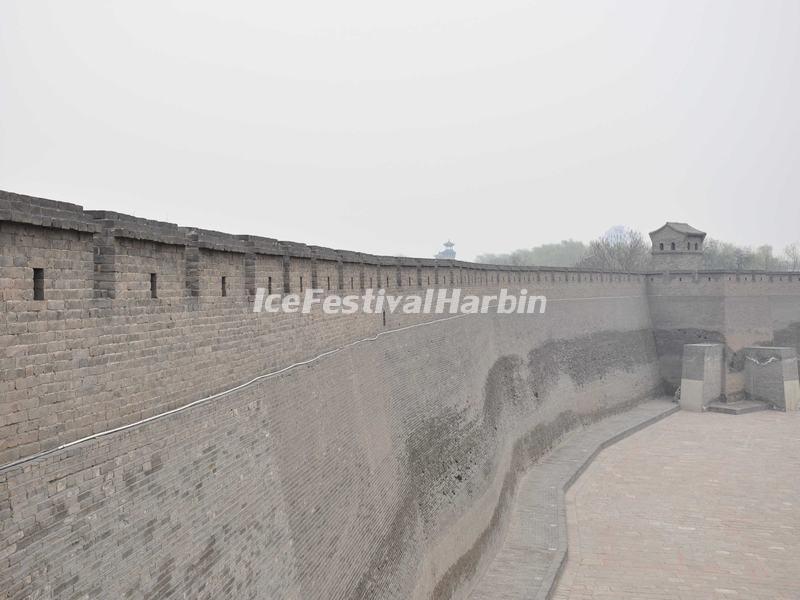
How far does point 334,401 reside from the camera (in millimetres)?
9188

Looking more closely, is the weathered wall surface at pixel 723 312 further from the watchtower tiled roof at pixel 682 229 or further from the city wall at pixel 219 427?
the city wall at pixel 219 427

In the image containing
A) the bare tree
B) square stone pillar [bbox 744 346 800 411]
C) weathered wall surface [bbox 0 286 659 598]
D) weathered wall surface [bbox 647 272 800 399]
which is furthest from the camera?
the bare tree

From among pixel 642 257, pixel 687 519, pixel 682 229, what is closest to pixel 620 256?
pixel 642 257

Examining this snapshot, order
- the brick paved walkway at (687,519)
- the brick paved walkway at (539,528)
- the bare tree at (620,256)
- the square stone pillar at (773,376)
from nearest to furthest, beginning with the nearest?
the brick paved walkway at (539,528)
the brick paved walkway at (687,519)
the square stone pillar at (773,376)
the bare tree at (620,256)

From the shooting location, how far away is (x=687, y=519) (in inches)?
676

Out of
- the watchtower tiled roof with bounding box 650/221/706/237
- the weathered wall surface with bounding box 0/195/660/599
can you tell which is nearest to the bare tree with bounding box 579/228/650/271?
the watchtower tiled roof with bounding box 650/221/706/237

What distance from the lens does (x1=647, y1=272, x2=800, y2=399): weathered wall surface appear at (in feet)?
105

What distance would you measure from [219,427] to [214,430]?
10cm

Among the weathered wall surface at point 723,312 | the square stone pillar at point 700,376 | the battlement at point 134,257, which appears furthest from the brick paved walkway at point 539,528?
the weathered wall surface at point 723,312

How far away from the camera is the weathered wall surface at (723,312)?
32.1 m

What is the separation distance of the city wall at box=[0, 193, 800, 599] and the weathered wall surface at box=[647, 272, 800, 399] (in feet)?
66.8

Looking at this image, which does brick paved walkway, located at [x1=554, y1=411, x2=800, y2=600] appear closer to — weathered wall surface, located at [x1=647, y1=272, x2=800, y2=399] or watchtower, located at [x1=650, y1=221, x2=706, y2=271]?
weathered wall surface, located at [x1=647, y1=272, x2=800, y2=399]

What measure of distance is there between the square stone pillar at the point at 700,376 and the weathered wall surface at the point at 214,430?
61.0 ft

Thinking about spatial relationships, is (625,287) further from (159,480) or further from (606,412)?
(159,480)
